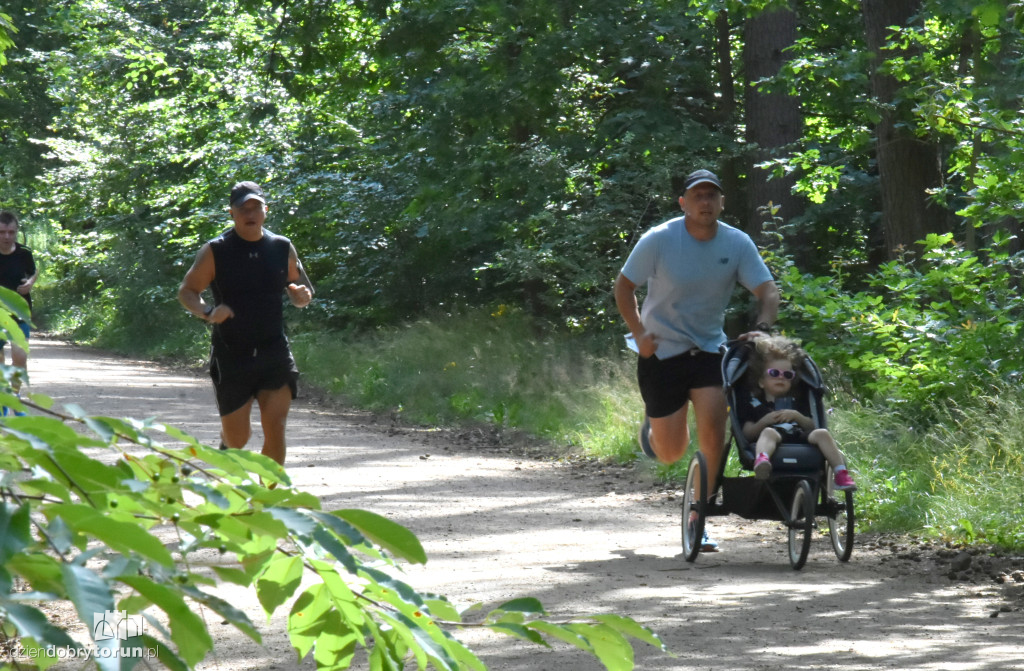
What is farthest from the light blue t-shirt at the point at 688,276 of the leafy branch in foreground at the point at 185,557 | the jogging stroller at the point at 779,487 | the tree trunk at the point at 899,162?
the tree trunk at the point at 899,162

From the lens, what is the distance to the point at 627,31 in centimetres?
1634

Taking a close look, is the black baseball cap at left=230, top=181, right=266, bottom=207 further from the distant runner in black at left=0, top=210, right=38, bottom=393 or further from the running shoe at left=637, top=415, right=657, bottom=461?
the distant runner in black at left=0, top=210, right=38, bottom=393

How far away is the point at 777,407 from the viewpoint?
7539 mm

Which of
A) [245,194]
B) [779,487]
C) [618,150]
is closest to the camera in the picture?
[245,194]

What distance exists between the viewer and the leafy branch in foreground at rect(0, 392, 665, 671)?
1.12 metres

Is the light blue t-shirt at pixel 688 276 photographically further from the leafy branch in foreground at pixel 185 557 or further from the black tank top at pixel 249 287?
the leafy branch in foreground at pixel 185 557

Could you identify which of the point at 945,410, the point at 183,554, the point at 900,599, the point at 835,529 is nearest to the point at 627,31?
the point at 945,410

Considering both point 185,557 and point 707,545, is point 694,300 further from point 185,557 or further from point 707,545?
point 185,557

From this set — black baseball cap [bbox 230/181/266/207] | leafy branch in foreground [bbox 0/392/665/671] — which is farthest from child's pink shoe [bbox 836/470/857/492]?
leafy branch in foreground [bbox 0/392/665/671]

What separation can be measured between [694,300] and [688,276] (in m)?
0.16

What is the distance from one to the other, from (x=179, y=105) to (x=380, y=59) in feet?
52.8

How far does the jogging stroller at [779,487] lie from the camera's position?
7.29m

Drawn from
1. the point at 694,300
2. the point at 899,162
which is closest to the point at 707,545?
the point at 694,300

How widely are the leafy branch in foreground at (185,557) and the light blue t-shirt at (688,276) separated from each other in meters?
6.17
